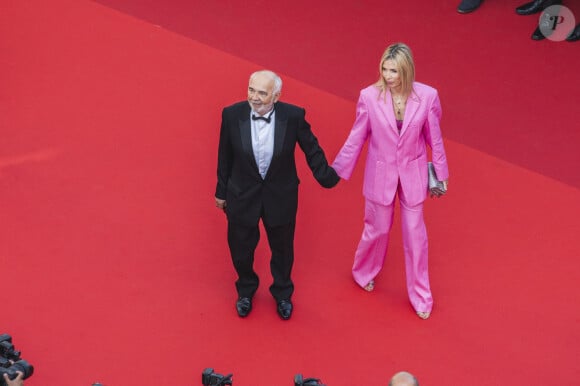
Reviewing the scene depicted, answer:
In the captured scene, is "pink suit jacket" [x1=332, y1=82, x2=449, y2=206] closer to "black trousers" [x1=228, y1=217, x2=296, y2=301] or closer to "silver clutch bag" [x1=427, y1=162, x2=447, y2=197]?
"silver clutch bag" [x1=427, y1=162, x2=447, y2=197]

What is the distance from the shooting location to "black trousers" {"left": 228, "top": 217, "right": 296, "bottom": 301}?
540cm

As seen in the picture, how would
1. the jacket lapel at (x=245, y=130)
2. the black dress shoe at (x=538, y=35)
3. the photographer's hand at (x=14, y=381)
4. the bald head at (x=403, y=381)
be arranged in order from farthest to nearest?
the black dress shoe at (x=538, y=35) < the jacket lapel at (x=245, y=130) < the photographer's hand at (x=14, y=381) < the bald head at (x=403, y=381)

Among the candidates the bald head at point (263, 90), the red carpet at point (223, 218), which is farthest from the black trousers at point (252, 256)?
the bald head at point (263, 90)

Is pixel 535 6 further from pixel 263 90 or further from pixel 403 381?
pixel 403 381

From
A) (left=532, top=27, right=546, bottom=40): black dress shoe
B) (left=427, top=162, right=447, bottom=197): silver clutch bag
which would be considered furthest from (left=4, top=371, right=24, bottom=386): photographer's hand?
(left=532, top=27, right=546, bottom=40): black dress shoe

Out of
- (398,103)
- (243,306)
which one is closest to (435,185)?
(398,103)

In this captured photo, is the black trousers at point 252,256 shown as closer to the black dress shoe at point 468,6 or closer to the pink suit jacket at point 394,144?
the pink suit jacket at point 394,144

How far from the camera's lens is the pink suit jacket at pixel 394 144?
5.26m

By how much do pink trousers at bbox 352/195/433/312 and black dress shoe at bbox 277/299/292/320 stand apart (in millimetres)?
477

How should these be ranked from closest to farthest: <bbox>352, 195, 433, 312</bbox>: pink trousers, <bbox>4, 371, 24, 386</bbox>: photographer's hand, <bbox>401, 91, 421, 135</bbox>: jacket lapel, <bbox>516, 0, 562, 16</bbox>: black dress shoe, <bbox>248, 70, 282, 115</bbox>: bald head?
<bbox>4, 371, 24, 386</bbox>: photographer's hand
<bbox>248, 70, 282, 115</bbox>: bald head
<bbox>401, 91, 421, 135</bbox>: jacket lapel
<bbox>352, 195, 433, 312</bbox>: pink trousers
<bbox>516, 0, 562, 16</bbox>: black dress shoe

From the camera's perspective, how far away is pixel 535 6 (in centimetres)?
852

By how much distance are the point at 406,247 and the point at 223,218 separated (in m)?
1.28

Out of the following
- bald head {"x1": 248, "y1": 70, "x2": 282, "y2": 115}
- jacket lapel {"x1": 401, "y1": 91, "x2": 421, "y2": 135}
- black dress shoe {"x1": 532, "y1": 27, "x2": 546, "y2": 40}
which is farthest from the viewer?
black dress shoe {"x1": 532, "y1": 27, "x2": 546, "y2": 40}

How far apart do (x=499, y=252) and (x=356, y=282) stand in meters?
0.90
